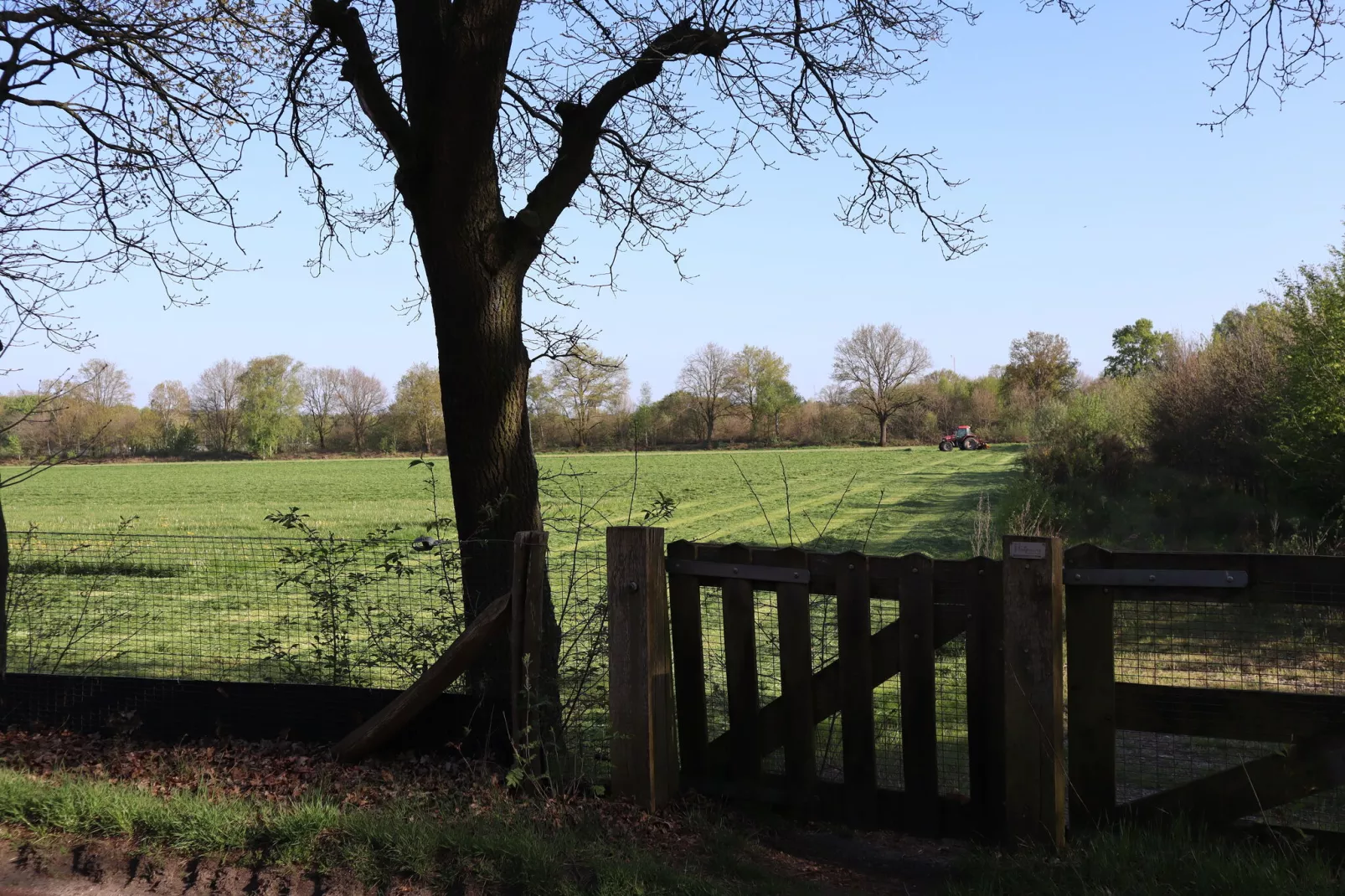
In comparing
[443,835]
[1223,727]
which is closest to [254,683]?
[443,835]

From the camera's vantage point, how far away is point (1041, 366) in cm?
12325

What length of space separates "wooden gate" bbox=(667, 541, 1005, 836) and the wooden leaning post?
2.33 feet

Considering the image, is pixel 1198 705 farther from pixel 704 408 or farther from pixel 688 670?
pixel 704 408

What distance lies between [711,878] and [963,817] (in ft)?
4.50

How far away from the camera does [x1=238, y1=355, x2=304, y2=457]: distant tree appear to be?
118 metres

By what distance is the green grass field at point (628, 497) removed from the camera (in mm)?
22547

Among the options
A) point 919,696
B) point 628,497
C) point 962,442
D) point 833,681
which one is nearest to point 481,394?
point 833,681

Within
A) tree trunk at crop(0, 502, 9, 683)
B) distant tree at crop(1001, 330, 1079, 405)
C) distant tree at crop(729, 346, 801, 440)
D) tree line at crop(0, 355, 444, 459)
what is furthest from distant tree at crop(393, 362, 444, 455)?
tree trunk at crop(0, 502, 9, 683)

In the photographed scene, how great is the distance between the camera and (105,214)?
28.2 feet

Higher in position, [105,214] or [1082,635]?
[105,214]

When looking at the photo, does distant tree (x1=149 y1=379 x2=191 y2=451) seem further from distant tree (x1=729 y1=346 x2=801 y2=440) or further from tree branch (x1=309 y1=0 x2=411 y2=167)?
tree branch (x1=309 y1=0 x2=411 y2=167)

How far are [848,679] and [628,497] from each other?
112 feet

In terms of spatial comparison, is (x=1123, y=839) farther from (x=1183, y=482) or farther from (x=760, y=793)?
(x=1183, y=482)

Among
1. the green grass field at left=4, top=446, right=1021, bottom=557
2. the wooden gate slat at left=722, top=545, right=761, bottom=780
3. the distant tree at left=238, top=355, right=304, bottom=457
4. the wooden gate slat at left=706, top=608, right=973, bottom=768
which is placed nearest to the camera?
the wooden gate slat at left=706, top=608, right=973, bottom=768
